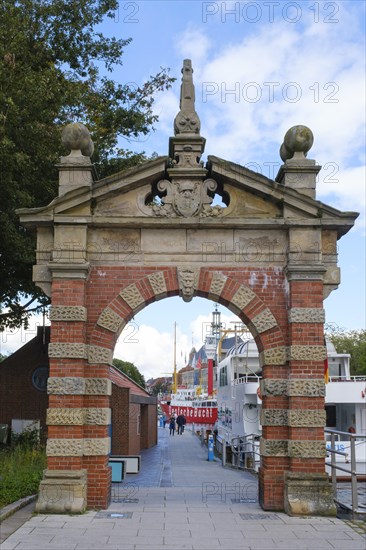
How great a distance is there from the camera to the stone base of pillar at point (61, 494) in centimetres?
1102

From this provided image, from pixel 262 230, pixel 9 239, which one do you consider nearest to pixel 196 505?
pixel 262 230

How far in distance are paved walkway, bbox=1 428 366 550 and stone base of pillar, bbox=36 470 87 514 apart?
0.22m

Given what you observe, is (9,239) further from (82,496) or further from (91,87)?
(82,496)

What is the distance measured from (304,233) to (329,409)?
14.7 metres

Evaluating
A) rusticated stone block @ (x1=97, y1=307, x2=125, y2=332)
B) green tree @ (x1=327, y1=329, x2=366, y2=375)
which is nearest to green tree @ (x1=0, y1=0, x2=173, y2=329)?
rusticated stone block @ (x1=97, y1=307, x2=125, y2=332)

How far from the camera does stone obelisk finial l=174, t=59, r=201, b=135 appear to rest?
41.3 ft

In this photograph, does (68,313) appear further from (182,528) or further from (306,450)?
(306,450)

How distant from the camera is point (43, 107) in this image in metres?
17.5

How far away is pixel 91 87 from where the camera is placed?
794 inches

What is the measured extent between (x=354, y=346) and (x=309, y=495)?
49.1 metres

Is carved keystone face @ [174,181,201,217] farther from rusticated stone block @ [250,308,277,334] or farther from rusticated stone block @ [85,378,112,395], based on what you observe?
rusticated stone block @ [85,378,112,395]

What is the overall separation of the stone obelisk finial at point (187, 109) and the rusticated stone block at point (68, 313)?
3856mm

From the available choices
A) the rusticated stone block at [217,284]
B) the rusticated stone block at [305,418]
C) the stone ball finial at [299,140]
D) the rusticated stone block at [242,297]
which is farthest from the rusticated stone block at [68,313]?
the stone ball finial at [299,140]

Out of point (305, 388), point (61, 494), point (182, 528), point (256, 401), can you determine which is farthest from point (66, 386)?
point (256, 401)
